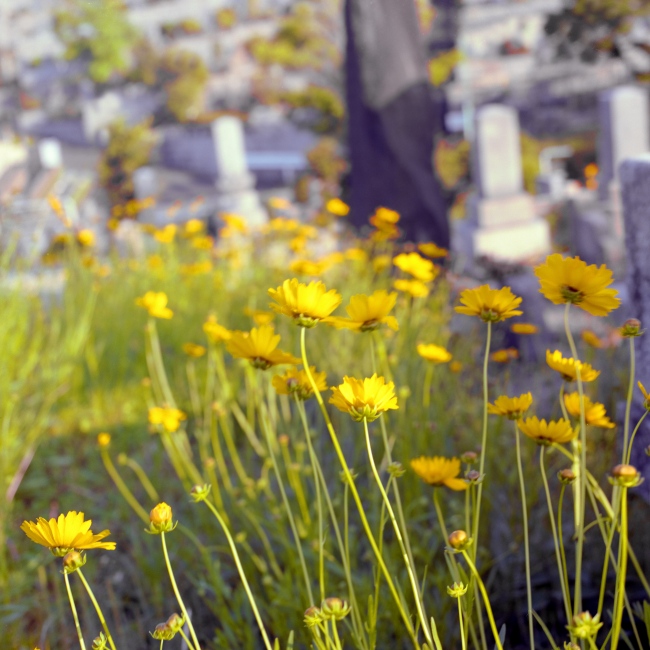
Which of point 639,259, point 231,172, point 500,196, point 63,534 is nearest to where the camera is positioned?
point 63,534

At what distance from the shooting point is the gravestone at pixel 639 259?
1788mm

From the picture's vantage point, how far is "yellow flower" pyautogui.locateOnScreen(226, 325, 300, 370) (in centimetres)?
120

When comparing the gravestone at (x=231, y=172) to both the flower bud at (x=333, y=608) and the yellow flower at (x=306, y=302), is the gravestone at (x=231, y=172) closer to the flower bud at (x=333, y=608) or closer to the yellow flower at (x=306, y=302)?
the yellow flower at (x=306, y=302)

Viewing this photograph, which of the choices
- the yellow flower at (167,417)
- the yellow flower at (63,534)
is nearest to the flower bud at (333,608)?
the yellow flower at (63,534)

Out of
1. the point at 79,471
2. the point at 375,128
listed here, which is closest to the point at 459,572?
the point at 79,471

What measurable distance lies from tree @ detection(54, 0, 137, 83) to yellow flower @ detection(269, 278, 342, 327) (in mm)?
32471

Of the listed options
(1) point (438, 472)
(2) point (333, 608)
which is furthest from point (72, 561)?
(1) point (438, 472)

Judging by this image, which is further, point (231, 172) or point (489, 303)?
point (231, 172)

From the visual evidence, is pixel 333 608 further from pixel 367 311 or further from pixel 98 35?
pixel 98 35

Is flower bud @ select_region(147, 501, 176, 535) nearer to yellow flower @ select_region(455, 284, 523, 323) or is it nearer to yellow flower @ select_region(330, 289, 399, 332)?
yellow flower @ select_region(330, 289, 399, 332)

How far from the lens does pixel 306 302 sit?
1.02 m

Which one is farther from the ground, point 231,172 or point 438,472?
point 231,172

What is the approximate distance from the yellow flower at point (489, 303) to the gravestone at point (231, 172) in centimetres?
1174

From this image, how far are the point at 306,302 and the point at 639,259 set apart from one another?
1.13 metres
